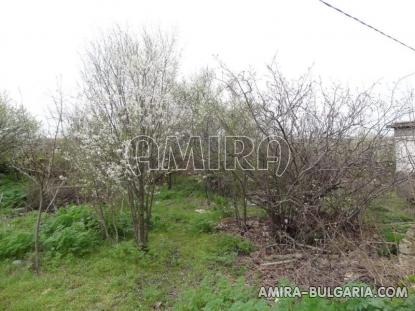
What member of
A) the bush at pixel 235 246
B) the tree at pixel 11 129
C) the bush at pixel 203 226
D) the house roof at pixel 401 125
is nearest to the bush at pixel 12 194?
the tree at pixel 11 129

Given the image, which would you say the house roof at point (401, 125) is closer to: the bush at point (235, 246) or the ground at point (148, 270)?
the ground at point (148, 270)

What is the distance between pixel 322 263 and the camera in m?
4.54

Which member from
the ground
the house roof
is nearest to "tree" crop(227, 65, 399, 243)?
the house roof

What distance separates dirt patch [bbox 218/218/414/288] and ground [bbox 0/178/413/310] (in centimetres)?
6

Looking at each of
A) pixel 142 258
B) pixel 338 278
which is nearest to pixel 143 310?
pixel 142 258

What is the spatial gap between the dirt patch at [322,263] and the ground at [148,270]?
64 mm

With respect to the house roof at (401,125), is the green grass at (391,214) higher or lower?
lower

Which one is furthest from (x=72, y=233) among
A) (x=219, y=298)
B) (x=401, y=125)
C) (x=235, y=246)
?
(x=401, y=125)

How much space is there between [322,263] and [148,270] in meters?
2.62

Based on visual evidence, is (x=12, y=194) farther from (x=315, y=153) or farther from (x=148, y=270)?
(x=315, y=153)

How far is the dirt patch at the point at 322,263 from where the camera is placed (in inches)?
142

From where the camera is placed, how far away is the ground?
3.64 meters

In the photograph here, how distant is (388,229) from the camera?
582 centimetres

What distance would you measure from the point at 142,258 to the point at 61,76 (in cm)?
397
